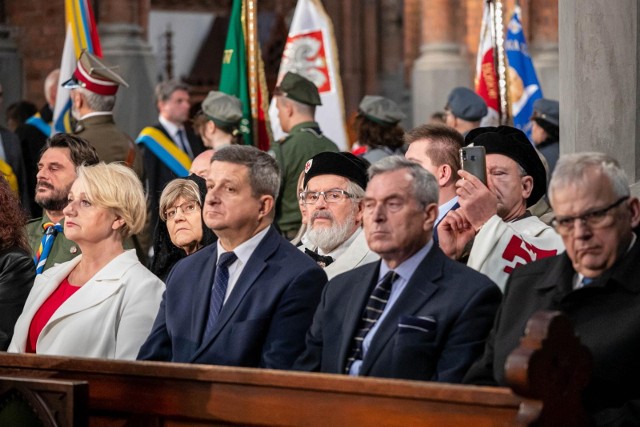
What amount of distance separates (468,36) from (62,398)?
658 inches

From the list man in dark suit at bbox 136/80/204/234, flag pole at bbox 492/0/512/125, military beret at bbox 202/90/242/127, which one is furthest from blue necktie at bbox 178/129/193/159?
flag pole at bbox 492/0/512/125

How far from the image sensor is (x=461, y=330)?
190 inches

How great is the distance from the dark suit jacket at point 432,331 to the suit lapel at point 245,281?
0.48 meters

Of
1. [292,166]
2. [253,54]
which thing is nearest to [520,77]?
[253,54]

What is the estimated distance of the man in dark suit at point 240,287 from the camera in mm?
5352

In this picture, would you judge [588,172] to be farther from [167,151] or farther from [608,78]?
[167,151]

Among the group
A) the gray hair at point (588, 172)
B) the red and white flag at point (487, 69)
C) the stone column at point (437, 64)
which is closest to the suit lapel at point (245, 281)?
the gray hair at point (588, 172)

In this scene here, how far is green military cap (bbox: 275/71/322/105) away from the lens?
9047mm

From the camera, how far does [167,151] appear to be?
9.80 m

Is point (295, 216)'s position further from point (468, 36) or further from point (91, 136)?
point (468, 36)

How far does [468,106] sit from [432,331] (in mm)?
5562

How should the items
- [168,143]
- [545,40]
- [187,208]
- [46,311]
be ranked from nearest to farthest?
[46,311] < [187,208] < [168,143] < [545,40]

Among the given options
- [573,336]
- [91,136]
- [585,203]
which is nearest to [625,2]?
[585,203]

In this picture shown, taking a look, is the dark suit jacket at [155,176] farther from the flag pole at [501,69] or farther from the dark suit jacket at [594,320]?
the dark suit jacket at [594,320]
